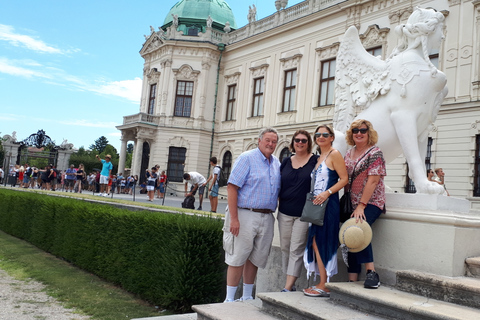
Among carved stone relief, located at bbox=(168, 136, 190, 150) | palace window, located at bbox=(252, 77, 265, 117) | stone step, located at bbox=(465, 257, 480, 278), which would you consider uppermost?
palace window, located at bbox=(252, 77, 265, 117)

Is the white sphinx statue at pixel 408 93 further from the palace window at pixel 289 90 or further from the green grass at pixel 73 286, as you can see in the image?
the palace window at pixel 289 90

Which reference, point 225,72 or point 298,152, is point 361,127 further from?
point 225,72

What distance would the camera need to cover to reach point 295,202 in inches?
156

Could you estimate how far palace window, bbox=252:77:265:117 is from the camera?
26.9 meters

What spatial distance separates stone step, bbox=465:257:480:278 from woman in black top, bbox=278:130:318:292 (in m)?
1.31

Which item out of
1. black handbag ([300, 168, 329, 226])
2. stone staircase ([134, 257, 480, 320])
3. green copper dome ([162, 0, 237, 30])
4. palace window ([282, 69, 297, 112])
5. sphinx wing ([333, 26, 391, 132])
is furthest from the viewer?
green copper dome ([162, 0, 237, 30])

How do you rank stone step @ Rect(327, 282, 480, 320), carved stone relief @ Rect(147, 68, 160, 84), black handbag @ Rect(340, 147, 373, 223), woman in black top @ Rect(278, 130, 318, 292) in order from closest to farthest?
1. stone step @ Rect(327, 282, 480, 320)
2. black handbag @ Rect(340, 147, 373, 223)
3. woman in black top @ Rect(278, 130, 318, 292)
4. carved stone relief @ Rect(147, 68, 160, 84)

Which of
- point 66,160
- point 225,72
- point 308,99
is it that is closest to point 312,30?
point 308,99

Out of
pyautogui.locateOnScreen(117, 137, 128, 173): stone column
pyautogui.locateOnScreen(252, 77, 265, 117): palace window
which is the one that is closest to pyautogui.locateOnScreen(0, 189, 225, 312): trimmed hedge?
pyautogui.locateOnScreen(252, 77, 265, 117): palace window

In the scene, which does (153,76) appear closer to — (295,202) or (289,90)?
(289,90)

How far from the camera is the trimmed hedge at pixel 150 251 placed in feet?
17.3

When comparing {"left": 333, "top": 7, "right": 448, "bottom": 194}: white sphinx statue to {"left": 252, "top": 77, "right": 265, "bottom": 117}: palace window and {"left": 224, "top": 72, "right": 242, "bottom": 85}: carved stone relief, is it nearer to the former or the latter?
{"left": 252, "top": 77, "right": 265, "bottom": 117}: palace window

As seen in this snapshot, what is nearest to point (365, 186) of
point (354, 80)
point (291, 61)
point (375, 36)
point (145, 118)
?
point (354, 80)

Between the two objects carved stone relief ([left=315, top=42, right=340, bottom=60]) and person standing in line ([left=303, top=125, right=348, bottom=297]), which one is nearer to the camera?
person standing in line ([left=303, top=125, right=348, bottom=297])
